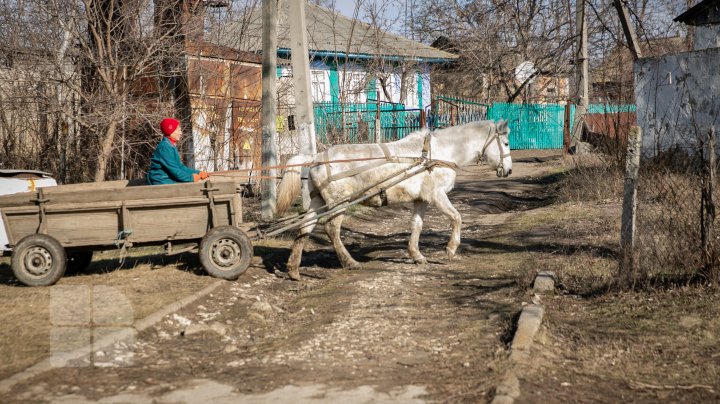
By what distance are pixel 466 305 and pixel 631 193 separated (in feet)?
6.57

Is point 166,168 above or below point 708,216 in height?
above

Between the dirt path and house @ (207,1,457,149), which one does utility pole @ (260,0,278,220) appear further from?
the dirt path

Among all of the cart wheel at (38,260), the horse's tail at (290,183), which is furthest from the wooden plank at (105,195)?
the horse's tail at (290,183)

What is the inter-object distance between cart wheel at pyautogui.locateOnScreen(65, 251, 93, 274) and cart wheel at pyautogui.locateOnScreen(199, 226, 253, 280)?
6.44 ft

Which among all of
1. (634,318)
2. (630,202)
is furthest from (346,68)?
(634,318)

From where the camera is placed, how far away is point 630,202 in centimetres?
793

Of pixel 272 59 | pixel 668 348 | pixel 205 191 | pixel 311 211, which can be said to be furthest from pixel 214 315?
pixel 272 59

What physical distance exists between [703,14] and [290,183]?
19.7 meters

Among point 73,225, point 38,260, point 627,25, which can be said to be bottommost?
point 38,260

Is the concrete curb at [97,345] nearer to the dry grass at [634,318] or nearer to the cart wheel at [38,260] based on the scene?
the cart wheel at [38,260]

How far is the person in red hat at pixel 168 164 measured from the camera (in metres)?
9.16

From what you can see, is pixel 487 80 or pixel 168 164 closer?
pixel 168 164

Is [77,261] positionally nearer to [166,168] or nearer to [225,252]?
[166,168]

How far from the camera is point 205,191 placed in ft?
29.0
